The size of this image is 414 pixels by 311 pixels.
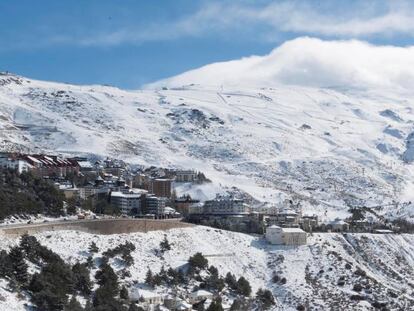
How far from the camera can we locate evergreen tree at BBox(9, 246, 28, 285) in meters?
50.5

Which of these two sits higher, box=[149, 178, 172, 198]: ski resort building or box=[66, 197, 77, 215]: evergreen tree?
box=[66, 197, 77, 215]: evergreen tree

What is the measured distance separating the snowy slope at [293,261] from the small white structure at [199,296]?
4216 millimetres

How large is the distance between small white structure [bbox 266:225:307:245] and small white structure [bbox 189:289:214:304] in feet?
63.9

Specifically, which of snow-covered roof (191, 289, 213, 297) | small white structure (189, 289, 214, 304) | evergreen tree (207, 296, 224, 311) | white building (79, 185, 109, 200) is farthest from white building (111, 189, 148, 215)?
evergreen tree (207, 296, 224, 311)

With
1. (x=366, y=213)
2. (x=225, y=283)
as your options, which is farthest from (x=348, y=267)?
(x=366, y=213)

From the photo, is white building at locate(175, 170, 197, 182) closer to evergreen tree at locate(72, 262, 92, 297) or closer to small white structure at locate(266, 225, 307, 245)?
small white structure at locate(266, 225, 307, 245)

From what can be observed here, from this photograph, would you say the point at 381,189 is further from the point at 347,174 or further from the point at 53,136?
the point at 53,136

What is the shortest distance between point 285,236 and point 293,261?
4827 millimetres

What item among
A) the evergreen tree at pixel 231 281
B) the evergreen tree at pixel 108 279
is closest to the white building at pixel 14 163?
the evergreen tree at pixel 231 281

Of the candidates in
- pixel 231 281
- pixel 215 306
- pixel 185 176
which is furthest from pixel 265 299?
pixel 185 176

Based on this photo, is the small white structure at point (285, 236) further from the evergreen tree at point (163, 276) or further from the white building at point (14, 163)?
the white building at point (14, 163)

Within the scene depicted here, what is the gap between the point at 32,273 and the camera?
52.4 meters

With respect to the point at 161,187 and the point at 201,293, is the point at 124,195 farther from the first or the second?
the point at 201,293

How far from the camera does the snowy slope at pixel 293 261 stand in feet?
209
